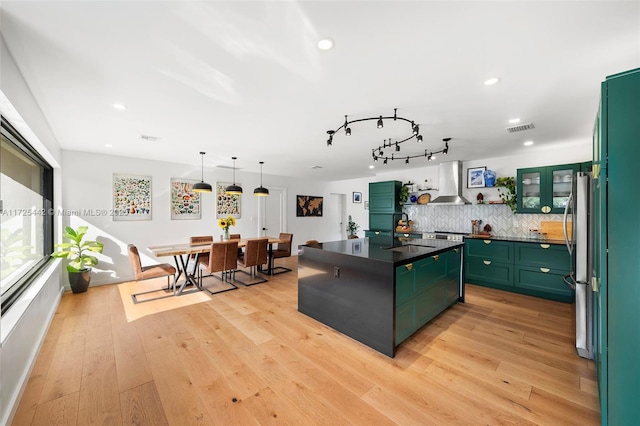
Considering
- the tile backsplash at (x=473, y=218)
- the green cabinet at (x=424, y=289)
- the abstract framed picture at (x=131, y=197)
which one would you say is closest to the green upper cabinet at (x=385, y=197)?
the tile backsplash at (x=473, y=218)

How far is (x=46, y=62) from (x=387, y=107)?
2824 millimetres

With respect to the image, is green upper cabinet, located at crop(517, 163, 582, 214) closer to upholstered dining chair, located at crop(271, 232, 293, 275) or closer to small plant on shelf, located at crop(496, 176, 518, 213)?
small plant on shelf, located at crop(496, 176, 518, 213)

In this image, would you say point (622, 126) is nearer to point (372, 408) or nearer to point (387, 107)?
point (387, 107)

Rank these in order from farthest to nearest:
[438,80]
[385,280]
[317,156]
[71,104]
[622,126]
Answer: [317,156], [71,104], [385,280], [438,80], [622,126]

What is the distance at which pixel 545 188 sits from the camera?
14.1ft

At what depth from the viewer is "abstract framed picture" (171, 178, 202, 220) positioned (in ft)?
18.3

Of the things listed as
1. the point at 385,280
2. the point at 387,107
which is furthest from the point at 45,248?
the point at 387,107

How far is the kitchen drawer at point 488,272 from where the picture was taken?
14.1 ft

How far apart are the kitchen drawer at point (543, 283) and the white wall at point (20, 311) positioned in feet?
19.2

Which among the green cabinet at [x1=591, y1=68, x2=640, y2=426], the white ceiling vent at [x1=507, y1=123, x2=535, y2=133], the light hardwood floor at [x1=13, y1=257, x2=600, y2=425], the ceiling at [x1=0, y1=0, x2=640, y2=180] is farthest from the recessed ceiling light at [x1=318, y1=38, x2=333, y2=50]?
the white ceiling vent at [x1=507, y1=123, x2=535, y2=133]

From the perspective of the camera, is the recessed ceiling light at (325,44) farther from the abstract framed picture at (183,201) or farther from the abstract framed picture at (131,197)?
the abstract framed picture at (131,197)

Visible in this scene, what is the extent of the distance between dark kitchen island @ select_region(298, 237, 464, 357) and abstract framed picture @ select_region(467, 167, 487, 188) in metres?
2.65

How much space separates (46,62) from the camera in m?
1.87

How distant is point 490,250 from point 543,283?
83 centimetres
